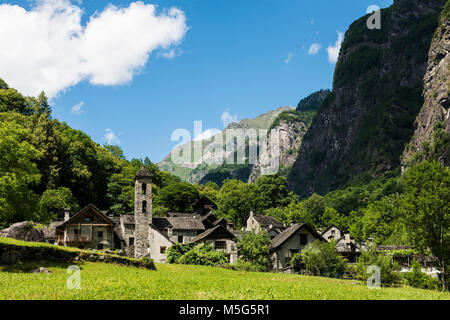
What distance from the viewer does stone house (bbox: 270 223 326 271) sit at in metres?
58.3

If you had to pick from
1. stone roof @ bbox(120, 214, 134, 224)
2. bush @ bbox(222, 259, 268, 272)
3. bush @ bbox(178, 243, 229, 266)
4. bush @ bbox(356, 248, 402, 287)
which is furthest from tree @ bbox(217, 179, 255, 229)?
bush @ bbox(356, 248, 402, 287)

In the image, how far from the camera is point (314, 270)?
170 ft

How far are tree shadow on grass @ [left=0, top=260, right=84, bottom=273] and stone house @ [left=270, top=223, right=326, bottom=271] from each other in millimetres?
33020

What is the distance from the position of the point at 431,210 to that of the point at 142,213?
38.3 meters

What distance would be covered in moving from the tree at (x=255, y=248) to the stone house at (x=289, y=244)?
1.64 metres

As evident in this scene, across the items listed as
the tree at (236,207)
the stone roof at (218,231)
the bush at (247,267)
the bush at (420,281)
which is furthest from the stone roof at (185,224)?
the tree at (236,207)

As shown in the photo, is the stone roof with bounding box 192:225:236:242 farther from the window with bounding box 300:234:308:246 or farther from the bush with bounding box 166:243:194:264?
the window with bounding box 300:234:308:246

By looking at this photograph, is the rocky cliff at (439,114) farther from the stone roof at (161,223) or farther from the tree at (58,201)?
the tree at (58,201)

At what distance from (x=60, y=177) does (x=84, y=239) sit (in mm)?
25017

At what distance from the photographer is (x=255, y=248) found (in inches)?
2190
